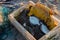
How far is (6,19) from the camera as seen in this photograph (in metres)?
2.57

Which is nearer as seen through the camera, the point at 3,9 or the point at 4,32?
the point at 4,32

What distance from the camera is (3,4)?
2.98 meters

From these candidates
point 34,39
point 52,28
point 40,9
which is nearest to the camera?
point 34,39

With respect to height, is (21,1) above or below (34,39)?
below

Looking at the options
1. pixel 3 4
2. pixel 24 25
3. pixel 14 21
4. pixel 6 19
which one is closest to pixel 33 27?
pixel 24 25

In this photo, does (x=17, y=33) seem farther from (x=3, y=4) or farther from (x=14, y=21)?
(x=3, y=4)

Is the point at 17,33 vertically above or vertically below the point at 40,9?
below

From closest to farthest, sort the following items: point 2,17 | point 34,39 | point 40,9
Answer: point 34,39
point 40,9
point 2,17

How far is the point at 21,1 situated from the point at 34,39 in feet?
3.81

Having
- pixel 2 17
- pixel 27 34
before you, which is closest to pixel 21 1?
pixel 2 17

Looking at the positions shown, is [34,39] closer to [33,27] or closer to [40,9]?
[33,27]

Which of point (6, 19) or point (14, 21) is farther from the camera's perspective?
point (6, 19)

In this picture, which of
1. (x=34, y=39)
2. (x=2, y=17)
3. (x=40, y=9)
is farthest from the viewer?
(x=2, y=17)

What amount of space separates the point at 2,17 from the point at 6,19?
0.08 m
